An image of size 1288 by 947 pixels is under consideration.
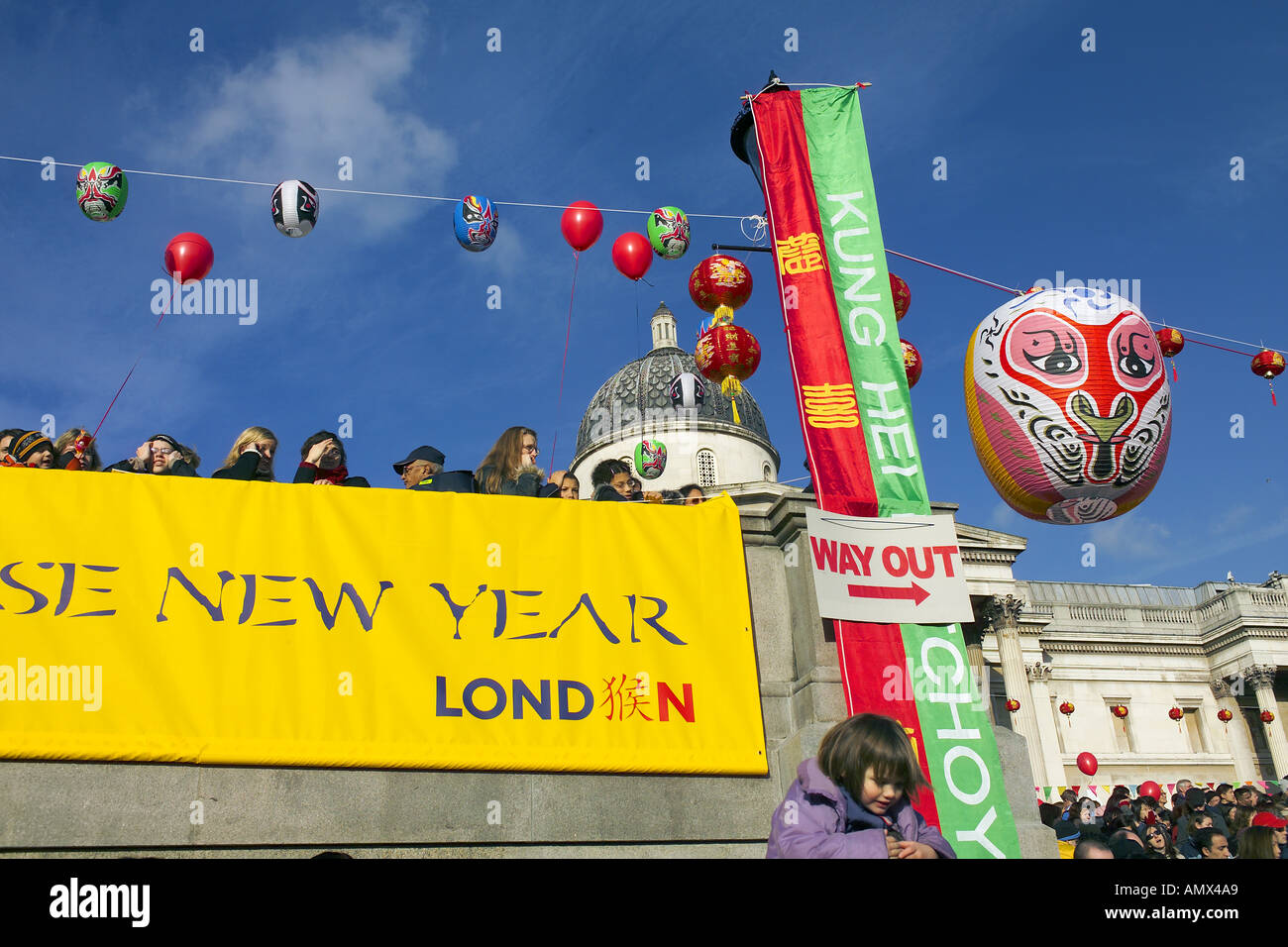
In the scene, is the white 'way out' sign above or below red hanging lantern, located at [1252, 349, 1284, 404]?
below

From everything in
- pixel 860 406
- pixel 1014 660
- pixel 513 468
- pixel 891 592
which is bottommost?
pixel 891 592

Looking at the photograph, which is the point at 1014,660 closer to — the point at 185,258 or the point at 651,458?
the point at 651,458

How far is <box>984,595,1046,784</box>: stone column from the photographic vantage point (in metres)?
47.5

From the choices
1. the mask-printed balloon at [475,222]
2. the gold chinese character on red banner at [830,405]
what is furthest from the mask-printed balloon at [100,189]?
the gold chinese character on red banner at [830,405]

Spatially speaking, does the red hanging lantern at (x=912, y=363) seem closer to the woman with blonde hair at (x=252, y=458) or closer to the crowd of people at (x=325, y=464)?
the crowd of people at (x=325, y=464)

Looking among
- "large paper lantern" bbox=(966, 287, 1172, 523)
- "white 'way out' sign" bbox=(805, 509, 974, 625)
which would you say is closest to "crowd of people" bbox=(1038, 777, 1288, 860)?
"white 'way out' sign" bbox=(805, 509, 974, 625)

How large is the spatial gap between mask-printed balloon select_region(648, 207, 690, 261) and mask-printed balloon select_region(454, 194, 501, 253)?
2220 millimetres

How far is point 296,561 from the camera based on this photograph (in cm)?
721

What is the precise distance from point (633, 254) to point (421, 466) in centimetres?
Result: 811

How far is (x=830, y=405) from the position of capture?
9.28 metres

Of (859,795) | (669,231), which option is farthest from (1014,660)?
(859,795)

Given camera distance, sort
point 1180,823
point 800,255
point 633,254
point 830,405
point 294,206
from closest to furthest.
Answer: point 830,405 → point 800,255 → point 1180,823 → point 294,206 → point 633,254

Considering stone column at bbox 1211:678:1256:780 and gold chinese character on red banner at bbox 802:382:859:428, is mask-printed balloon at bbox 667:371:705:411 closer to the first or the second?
gold chinese character on red banner at bbox 802:382:859:428

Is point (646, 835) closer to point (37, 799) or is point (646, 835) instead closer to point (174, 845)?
point (174, 845)
